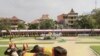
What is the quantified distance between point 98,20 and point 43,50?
420ft

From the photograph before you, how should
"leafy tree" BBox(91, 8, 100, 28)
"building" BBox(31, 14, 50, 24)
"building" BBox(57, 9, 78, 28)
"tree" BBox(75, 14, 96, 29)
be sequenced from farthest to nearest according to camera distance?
1. "building" BBox(31, 14, 50, 24)
2. "building" BBox(57, 9, 78, 28)
3. "leafy tree" BBox(91, 8, 100, 28)
4. "tree" BBox(75, 14, 96, 29)

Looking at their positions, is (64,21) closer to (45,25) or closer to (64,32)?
(45,25)

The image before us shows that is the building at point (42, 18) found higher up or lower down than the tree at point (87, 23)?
higher up

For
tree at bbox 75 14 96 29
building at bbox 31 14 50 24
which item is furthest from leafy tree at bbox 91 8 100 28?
building at bbox 31 14 50 24

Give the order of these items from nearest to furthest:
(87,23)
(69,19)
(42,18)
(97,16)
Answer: (87,23)
(97,16)
(69,19)
(42,18)

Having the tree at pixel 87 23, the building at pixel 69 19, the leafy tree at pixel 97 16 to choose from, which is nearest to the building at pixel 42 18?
the building at pixel 69 19

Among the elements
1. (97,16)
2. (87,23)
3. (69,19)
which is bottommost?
(87,23)

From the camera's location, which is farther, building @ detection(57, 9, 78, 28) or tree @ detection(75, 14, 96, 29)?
building @ detection(57, 9, 78, 28)

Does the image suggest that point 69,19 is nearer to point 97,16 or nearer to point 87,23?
point 97,16

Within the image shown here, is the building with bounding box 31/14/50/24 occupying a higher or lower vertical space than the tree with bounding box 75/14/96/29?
higher

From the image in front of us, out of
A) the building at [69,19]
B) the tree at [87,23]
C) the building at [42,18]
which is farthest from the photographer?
the building at [42,18]

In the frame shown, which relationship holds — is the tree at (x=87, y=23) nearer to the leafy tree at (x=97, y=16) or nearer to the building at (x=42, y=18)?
the leafy tree at (x=97, y=16)

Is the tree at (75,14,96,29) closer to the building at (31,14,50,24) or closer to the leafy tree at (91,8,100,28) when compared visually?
the leafy tree at (91,8,100,28)

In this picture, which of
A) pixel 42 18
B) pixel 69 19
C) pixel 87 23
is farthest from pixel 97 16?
pixel 42 18
